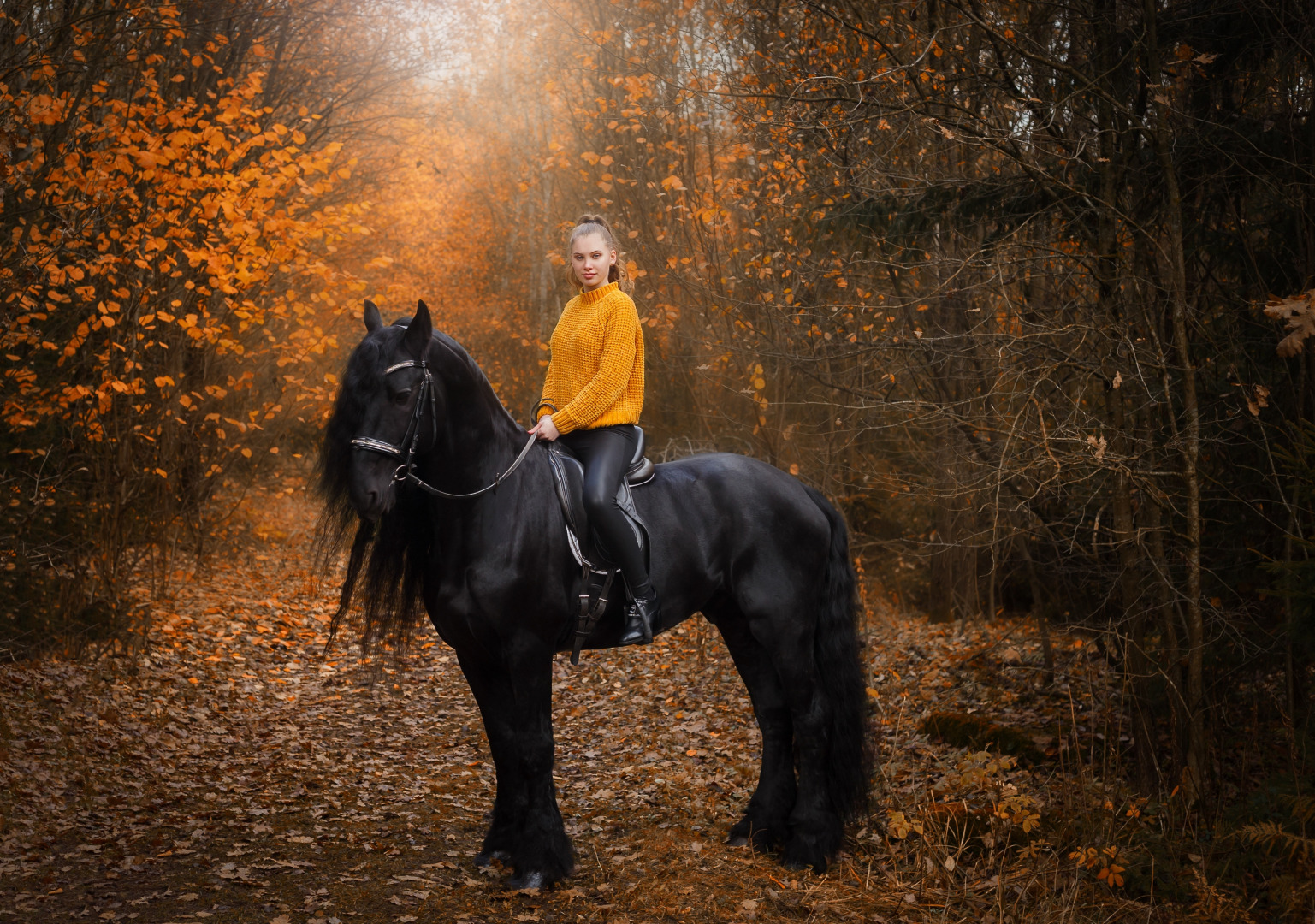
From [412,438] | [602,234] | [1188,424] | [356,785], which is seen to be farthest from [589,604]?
[1188,424]

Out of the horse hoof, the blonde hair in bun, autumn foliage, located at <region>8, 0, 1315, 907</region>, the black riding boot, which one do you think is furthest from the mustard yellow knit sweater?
the horse hoof

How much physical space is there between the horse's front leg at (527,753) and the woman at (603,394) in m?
0.56

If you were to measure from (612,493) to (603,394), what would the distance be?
1.58ft

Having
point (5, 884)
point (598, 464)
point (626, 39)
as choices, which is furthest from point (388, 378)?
point (626, 39)

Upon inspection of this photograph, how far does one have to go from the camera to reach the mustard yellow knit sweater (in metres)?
4.47

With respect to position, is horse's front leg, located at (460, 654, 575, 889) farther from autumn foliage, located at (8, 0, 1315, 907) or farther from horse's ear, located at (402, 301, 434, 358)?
autumn foliage, located at (8, 0, 1315, 907)

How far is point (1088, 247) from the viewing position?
567 cm

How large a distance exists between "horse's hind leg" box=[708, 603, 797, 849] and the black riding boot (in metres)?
0.62

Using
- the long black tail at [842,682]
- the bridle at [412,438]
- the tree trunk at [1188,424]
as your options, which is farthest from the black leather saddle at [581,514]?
the tree trunk at [1188,424]

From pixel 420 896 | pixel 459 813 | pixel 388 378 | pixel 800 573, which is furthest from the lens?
pixel 459 813

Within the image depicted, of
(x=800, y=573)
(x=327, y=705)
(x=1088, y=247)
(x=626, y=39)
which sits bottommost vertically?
(x=327, y=705)

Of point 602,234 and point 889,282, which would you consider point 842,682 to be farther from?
point 889,282

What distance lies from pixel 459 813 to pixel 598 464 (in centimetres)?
257

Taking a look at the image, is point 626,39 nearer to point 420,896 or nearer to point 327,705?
point 327,705
